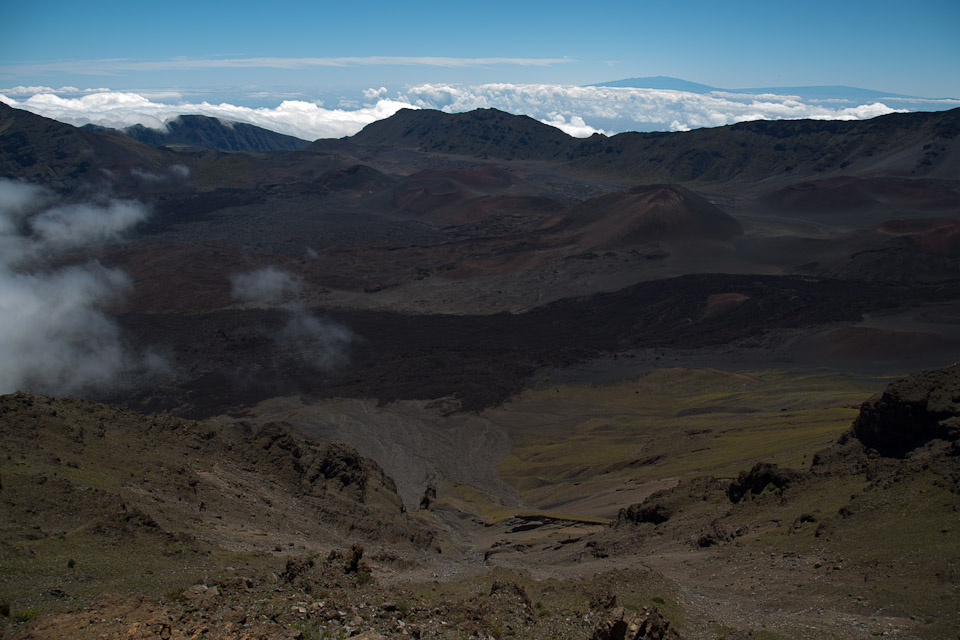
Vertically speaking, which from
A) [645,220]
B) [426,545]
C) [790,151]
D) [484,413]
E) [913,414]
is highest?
[790,151]

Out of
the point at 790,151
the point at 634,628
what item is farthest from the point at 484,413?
the point at 790,151

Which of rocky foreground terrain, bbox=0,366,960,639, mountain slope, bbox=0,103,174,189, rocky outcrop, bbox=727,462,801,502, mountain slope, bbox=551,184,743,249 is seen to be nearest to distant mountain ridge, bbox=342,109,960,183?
mountain slope, bbox=551,184,743,249

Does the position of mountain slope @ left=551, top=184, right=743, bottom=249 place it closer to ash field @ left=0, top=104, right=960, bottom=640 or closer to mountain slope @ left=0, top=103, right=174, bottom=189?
ash field @ left=0, top=104, right=960, bottom=640

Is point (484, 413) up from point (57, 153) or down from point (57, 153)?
down

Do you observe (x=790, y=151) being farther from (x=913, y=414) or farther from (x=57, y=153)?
(x=57, y=153)

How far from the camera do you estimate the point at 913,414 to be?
2211 centimetres

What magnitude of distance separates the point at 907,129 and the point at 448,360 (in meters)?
143

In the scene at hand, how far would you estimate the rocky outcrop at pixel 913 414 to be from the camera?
69.4ft

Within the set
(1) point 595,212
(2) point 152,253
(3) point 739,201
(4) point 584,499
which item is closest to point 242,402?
(4) point 584,499

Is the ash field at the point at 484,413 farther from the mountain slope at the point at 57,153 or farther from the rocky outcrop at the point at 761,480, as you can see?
the mountain slope at the point at 57,153

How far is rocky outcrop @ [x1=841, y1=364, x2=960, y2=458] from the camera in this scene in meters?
21.1

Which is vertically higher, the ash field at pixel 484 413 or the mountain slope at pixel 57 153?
the mountain slope at pixel 57 153

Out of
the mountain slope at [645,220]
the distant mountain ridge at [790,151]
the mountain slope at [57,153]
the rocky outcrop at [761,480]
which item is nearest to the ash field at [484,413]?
the rocky outcrop at [761,480]

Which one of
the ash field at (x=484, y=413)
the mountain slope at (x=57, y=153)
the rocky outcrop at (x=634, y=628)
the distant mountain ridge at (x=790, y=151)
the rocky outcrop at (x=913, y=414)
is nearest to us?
the rocky outcrop at (x=634, y=628)
